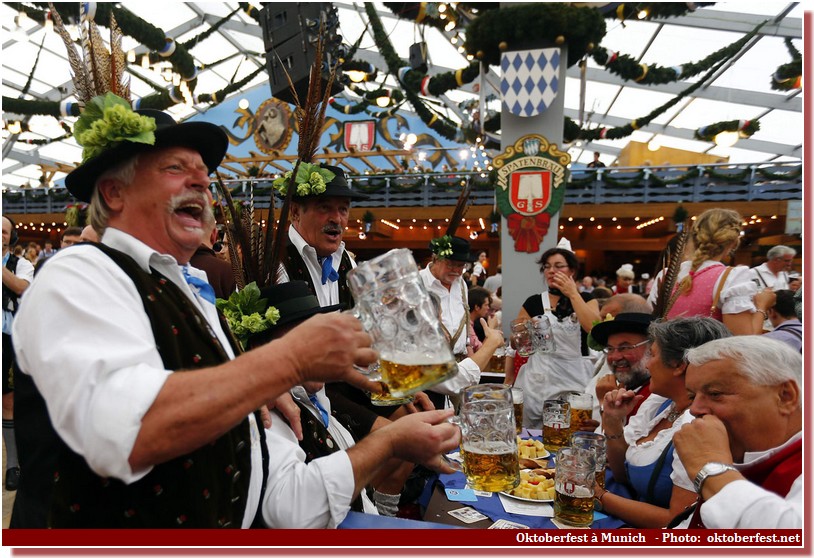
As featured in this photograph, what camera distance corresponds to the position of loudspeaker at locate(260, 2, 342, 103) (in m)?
4.75

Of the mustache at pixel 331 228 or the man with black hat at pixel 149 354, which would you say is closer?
the man with black hat at pixel 149 354

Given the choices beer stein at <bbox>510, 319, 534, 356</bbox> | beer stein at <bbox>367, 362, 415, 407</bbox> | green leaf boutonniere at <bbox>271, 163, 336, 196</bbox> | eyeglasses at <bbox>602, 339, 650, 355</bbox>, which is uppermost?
green leaf boutonniere at <bbox>271, 163, 336, 196</bbox>

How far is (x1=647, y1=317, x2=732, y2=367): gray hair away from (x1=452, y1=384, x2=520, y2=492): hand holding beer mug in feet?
2.41

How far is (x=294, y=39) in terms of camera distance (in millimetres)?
→ 5113

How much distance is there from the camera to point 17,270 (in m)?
3.67

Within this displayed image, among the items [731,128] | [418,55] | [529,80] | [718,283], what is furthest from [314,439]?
[731,128]

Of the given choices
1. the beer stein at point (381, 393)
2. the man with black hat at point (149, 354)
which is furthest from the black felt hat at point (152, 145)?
the beer stein at point (381, 393)

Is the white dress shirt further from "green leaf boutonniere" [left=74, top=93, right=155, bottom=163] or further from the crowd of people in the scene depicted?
"green leaf boutonniere" [left=74, top=93, right=155, bottom=163]

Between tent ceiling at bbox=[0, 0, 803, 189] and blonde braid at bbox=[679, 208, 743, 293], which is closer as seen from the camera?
blonde braid at bbox=[679, 208, 743, 293]

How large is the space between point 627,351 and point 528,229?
3.10m

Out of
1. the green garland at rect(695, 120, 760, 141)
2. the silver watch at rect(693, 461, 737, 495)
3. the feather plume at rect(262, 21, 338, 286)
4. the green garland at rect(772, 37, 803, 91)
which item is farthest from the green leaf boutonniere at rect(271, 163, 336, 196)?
the green garland at rect(695, 120, 760, 141)

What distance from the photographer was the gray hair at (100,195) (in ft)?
3.09

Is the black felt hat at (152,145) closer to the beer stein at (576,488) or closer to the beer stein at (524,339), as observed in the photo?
the beer stein at (576,488)

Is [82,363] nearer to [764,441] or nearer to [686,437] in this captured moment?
[686,437]
